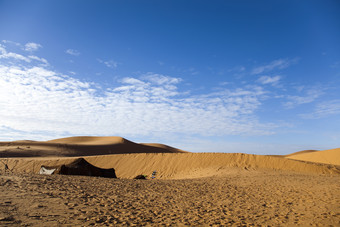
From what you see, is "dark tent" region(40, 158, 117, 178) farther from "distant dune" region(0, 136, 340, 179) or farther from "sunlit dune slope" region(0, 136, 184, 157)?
"sunlit dune slope" region(0, 136, 184, 157)

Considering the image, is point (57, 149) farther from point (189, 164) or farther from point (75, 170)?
point (189, 164)

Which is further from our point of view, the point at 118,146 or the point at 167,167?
the point at 118,146

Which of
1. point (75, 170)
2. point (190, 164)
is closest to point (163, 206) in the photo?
point (75, 170)

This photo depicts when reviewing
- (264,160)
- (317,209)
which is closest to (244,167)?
(264,160)

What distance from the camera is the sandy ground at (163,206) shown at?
5297 millimetres

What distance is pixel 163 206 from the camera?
270 inches

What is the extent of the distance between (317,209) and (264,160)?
38.7 feet

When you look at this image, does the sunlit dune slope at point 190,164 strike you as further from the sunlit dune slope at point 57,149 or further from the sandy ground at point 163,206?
the sandy ground at point 163,206

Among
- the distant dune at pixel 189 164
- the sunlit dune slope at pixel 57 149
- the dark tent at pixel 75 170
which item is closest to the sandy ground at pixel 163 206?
the dark tent at pixel 75 170

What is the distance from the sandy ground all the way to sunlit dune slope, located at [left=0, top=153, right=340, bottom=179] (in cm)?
757

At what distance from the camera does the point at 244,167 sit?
56.3 ft

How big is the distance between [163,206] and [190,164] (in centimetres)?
1354

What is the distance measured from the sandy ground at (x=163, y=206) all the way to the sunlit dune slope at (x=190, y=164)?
24.8 ft

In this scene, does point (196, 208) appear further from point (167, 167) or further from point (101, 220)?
point (167, 167)
